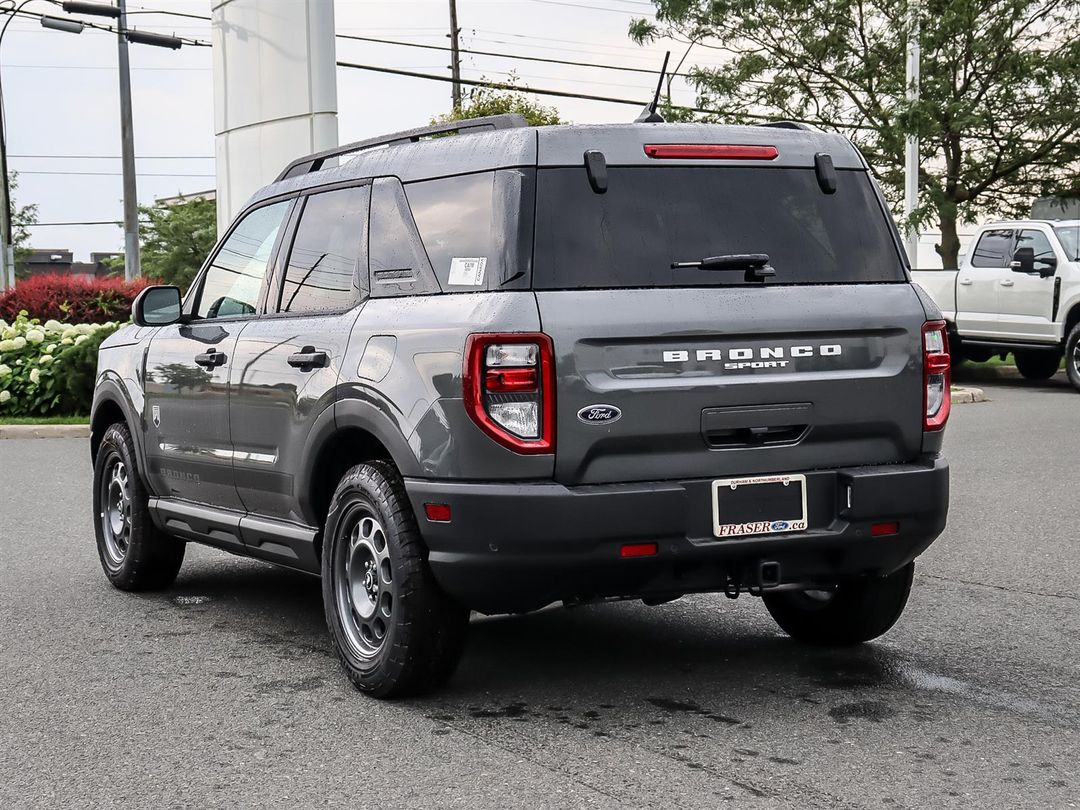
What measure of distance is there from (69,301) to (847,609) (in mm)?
17611

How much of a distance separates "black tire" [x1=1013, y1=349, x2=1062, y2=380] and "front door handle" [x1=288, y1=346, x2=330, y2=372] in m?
17.7

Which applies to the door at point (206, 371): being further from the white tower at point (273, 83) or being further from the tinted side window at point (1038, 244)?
the tinted side window at point (1038, 244)

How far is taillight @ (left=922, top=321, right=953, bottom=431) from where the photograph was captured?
5422 millimetres

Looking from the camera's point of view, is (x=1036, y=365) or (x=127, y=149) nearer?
(x=1036, y=365)

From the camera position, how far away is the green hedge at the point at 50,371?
18.0 meters

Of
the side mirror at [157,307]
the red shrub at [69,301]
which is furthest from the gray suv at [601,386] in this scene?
the red shrub at [69,301]

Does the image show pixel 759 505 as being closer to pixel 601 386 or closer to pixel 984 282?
pixel 601 386

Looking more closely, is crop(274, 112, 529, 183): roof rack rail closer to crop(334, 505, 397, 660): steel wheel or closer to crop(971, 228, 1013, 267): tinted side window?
crop(334, 505, 397, 660): steel wheel

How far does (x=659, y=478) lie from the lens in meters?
4.99

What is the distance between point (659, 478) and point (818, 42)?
986 inches

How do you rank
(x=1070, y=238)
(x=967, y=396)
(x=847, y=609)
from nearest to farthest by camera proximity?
(x=847, y=609) < (x=967, y=396) < (x=1070, y=238)

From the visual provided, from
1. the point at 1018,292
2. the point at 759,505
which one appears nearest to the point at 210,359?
the point at 759,505

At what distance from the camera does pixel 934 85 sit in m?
26.3

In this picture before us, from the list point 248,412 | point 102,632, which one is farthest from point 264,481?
point 102,632
